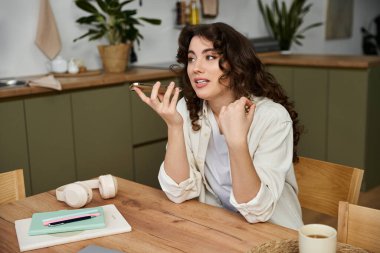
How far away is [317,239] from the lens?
96 centimetres

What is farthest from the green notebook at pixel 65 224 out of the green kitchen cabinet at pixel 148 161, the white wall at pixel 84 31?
the white wall at pixel 84 31

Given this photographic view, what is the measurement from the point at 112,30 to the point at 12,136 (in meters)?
1.02

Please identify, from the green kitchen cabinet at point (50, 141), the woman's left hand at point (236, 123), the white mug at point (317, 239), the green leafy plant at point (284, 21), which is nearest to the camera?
the white mug at point (317, 239)

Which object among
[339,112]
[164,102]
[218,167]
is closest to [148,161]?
[339,112]

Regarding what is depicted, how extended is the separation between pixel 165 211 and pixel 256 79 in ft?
1.89

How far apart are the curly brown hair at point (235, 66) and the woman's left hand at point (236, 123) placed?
318mm

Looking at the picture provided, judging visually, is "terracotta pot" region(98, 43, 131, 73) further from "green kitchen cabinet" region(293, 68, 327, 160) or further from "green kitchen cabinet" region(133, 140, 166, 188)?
"green kitchen cabinet" region(293, 68, 327, 160)

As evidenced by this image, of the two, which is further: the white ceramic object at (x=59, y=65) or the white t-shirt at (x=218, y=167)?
the white ceramic object at (x=59, y=65)

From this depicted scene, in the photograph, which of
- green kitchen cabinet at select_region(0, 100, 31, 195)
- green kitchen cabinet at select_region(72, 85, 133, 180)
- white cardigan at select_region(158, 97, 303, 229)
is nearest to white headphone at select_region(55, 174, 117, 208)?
white cardigan at select_region(158, 97, 303, 229)

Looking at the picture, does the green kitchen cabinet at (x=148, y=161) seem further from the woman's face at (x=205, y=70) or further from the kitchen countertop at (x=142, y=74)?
the woman's face at (x=205, y=70)

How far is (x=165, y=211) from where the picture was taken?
56.1 inches

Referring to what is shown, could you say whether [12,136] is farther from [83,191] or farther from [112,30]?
[83,191]

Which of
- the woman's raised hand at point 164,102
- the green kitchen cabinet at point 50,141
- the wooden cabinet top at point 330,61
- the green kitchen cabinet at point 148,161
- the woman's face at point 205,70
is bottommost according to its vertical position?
the green kitchen cabinet at point 148,161

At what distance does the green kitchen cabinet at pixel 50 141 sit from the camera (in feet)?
8.94
